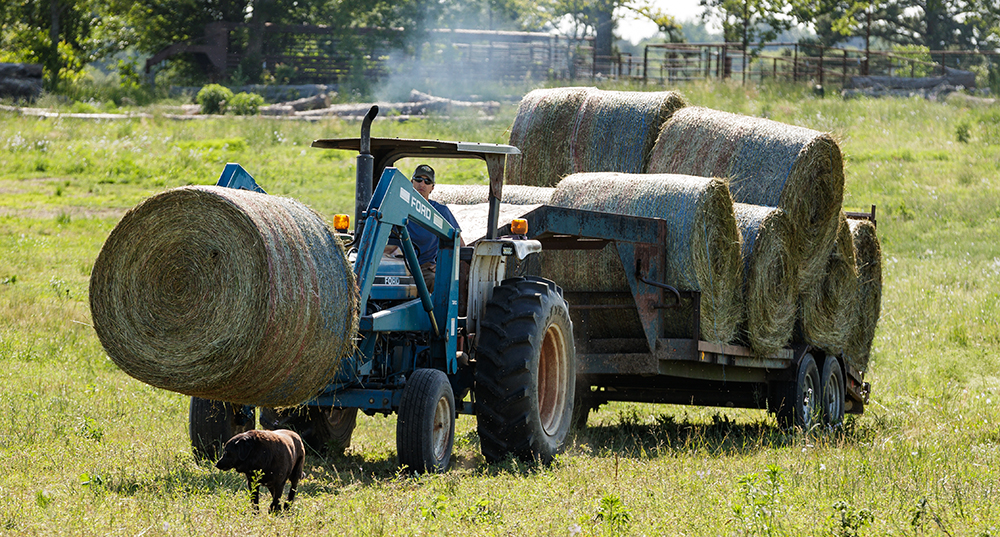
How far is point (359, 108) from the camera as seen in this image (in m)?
34.5

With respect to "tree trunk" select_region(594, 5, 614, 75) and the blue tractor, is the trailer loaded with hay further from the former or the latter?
"tree trunk" select_region(594, 5, 614, 75)

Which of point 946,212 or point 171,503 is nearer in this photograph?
point 171,503

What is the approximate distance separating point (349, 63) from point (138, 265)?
42.6 m

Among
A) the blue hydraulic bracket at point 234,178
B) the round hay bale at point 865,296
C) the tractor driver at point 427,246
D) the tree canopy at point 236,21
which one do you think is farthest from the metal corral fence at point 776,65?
the blue hydraulic bracket at point 234,178

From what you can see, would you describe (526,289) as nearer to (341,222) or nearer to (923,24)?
(341,222)

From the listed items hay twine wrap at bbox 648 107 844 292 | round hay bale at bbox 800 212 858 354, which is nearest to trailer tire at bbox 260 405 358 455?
hay twine wrap at bbox 648 107 844 292

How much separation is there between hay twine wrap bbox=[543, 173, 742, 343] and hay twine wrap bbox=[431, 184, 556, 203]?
92 cm

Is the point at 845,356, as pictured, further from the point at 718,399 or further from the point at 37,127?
the point at 37,127

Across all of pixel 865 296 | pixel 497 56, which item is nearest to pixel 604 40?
pixel 497 56

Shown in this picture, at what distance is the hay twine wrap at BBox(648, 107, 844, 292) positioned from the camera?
35.0 feet

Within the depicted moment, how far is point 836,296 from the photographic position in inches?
448

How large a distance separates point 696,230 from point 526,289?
1.85 metres

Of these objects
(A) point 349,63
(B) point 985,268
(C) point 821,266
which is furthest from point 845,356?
(A) point 349,63

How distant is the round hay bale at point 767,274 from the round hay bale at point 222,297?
4.81 m
